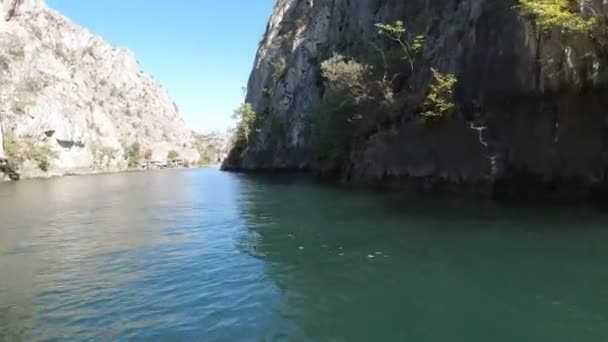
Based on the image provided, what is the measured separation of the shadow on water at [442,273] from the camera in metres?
10.5

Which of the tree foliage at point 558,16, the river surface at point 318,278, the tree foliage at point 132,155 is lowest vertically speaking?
the river surface at point 318,278

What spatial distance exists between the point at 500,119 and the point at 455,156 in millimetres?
5233

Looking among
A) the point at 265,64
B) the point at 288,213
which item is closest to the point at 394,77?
the point at 288,213

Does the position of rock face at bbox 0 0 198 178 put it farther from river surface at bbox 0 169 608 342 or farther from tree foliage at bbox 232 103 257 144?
river surface at bbox 0 169 608 342

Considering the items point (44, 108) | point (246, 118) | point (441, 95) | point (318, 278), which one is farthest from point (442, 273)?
point (44, 108)

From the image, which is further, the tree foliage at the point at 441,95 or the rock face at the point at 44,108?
the rock face at the point at 44,108

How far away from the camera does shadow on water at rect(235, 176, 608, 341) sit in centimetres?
1054

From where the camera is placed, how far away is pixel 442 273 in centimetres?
1491

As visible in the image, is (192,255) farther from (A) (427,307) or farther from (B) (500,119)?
(B) (500,119)

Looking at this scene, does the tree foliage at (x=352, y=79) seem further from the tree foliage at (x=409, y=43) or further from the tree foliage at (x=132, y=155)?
the tree foliage at (x=132, y=155)

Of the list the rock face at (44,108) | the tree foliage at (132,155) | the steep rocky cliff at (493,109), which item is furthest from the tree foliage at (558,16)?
the tree foliage at (132,155)

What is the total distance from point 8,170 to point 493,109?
326ft

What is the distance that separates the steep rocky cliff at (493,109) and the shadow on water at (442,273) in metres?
Answer: 5.81

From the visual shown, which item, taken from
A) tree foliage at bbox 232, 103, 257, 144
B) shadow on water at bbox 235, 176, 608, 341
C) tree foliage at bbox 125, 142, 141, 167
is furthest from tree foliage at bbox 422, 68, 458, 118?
tree foliage at bbox 125, 142, 141, 167
